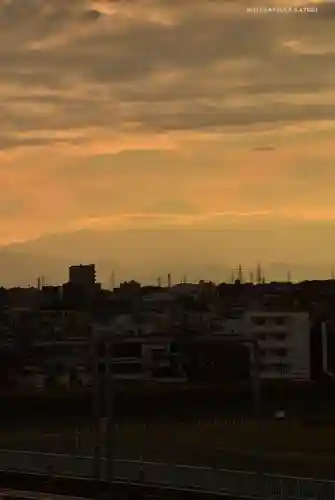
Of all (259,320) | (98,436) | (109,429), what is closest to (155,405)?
(259,320)

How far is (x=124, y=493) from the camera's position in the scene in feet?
57.8

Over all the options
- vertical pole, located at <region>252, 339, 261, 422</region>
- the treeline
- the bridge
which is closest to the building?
the treeline

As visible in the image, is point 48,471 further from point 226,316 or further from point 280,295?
point 280,295

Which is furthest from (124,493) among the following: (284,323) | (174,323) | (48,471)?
(284,323)

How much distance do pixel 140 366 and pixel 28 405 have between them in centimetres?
458

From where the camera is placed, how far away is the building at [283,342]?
→ 202ft

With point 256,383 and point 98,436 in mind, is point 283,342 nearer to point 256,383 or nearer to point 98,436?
point 98,436

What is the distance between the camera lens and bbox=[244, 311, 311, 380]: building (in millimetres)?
61625

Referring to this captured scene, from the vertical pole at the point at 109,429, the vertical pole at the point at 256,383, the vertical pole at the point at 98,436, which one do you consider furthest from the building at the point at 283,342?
the vertical pole at the point at 256,383

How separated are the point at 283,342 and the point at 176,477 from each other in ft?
159

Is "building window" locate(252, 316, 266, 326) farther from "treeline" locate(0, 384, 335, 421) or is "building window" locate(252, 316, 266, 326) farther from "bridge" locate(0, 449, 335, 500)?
"bridge" locate(0, 449, 335, 500)

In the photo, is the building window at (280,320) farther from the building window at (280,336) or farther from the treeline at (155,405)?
the treeline at (155,405)

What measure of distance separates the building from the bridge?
40.0m

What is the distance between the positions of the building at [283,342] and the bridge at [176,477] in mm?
40032
